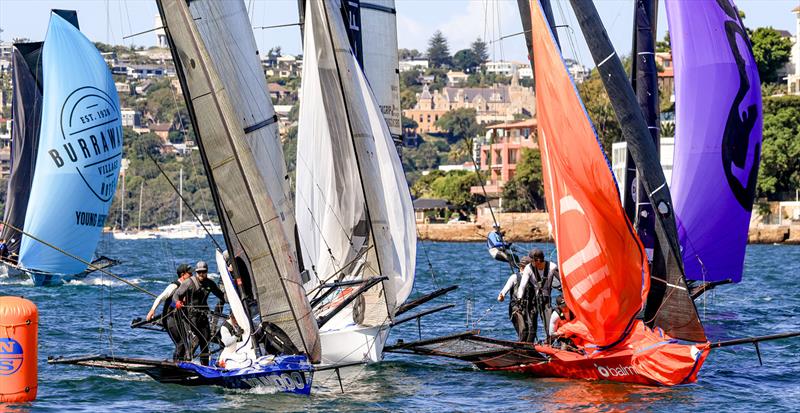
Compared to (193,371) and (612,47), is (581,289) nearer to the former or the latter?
(612,47)

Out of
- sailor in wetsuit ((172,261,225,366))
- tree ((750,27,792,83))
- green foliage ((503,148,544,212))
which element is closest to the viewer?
sailor in wetsuit ((172,261,225,366))

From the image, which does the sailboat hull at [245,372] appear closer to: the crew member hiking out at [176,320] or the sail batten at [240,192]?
the sail batten at [240,192]

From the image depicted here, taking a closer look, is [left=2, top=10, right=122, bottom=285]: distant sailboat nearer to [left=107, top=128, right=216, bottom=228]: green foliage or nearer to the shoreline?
the shoreline

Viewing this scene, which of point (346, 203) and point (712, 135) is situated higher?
point (712, 135)

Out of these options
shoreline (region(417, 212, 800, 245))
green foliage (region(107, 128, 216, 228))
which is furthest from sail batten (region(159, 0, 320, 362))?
green foliage (region(107, 128, 216, 228))

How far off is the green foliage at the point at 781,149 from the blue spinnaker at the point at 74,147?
53.8 meters

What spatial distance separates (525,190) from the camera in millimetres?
103750

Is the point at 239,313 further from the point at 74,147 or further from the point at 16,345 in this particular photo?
the point at 74,147

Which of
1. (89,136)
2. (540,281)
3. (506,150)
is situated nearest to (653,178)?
(540,281)

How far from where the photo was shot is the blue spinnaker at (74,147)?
1315 inches

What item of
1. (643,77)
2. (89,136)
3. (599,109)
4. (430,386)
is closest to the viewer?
(430,386)

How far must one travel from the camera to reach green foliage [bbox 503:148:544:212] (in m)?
104

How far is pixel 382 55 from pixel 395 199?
3989 mm

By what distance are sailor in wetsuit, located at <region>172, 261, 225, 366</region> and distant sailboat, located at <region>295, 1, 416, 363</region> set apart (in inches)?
71.2
